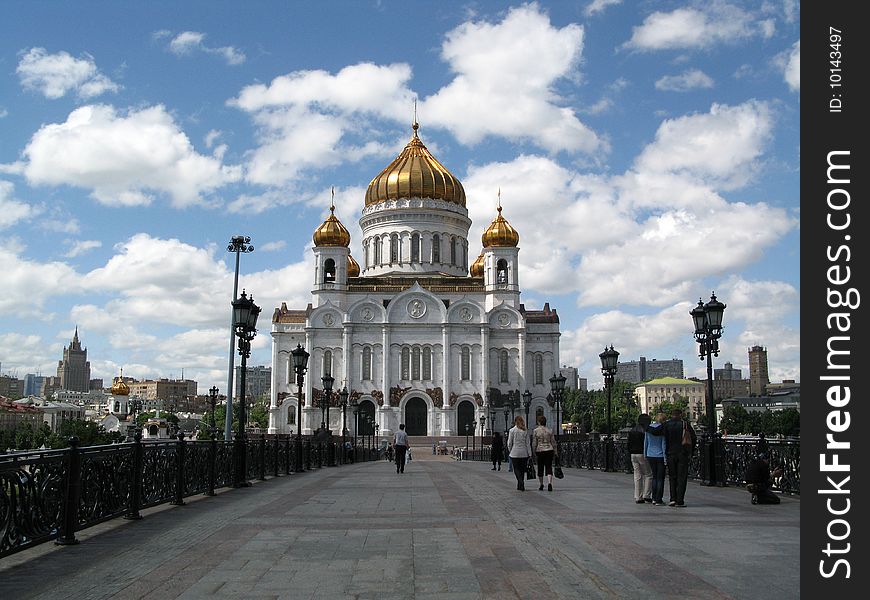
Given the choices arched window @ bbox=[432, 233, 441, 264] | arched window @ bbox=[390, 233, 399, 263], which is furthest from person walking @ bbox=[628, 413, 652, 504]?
arched window @ bbox=[390, 233, 399, 263]

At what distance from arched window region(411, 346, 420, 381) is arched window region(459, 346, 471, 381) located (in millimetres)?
3674

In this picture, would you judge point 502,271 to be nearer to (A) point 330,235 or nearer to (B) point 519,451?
(A) point 330,235

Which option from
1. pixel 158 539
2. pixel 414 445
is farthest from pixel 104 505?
pixel 414 445

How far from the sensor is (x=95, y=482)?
34.1 feet

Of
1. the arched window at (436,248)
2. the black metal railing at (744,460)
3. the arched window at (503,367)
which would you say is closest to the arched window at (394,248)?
the arched window at (436,248)

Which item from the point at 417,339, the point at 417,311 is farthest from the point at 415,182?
the point at 417,339

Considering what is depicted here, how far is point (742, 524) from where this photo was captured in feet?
35.6

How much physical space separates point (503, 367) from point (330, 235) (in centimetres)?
1912

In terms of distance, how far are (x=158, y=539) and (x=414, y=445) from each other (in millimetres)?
54766

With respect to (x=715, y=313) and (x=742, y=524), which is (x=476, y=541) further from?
(x=715, y=313)

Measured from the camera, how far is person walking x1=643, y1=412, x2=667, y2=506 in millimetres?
13398

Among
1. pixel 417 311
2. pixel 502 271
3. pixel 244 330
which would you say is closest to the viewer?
pixel 244 330

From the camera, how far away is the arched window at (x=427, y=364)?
70000 mm

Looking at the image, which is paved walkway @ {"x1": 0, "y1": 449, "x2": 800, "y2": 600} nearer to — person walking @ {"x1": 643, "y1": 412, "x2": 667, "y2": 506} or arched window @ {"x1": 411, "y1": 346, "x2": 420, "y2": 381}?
person walking @ {"x1": 643, "y1": 412, "x2": 667, "y2": 506}
